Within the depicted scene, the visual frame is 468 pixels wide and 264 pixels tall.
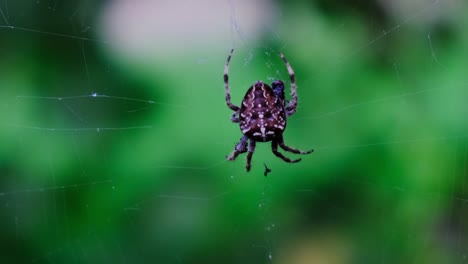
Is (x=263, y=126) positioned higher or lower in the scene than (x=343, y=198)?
higher

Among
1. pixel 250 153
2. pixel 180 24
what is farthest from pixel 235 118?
pixel 180 24

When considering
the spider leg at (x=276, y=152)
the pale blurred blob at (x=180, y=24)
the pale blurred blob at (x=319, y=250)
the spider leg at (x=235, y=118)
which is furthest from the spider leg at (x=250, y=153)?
the pale blurred blob at (x=180, y=24)

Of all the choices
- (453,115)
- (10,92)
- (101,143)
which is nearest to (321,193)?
(453,115)

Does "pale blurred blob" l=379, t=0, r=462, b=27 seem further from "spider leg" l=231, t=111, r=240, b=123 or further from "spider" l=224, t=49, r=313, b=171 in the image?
"spider leg" l=231, t=111, r=240, b=123

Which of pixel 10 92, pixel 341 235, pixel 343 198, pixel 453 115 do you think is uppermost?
pixel 10 92

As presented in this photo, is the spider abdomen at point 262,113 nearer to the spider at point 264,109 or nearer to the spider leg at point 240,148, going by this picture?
the spider at point 264,109

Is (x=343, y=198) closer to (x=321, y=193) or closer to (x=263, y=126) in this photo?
(x=321, y=193)

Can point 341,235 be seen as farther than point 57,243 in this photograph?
Yes

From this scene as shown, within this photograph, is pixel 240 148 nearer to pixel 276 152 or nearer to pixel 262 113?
pixel 276 152
